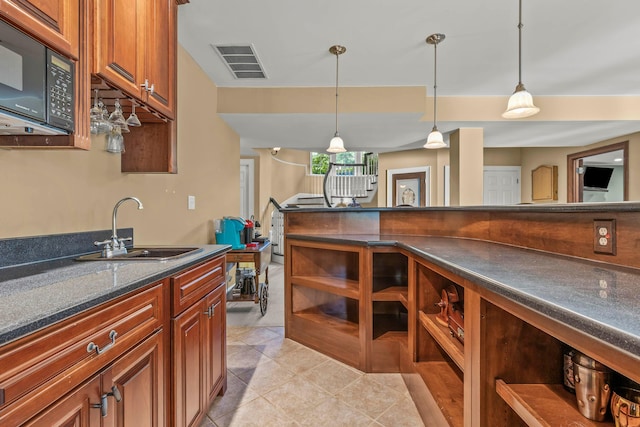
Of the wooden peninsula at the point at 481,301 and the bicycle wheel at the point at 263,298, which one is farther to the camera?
the bicycle wheel at the point at 263,298

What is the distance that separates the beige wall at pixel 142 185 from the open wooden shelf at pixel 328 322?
132 centimetres

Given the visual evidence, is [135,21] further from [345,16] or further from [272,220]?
[272,220]

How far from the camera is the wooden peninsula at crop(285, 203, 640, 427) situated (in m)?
0.72

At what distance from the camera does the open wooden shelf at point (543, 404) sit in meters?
0.82

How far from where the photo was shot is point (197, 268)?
1480mm

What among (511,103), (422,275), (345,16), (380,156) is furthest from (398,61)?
(380,156)

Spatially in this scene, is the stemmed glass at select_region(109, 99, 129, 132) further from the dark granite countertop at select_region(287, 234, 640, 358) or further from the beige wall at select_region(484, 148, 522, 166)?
the beige wall at select_region(484, 148, 522, 166)

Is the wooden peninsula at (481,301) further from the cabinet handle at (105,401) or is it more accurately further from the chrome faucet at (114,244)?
the chrome faucet at (114,244)

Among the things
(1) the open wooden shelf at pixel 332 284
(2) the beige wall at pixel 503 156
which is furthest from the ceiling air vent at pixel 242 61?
(2) the beige wall at pixel 503 156

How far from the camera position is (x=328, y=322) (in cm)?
246

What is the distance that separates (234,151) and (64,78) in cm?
339

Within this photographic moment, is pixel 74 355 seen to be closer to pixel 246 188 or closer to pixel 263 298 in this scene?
pixel 263 298

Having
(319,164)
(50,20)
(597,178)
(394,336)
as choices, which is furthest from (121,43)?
(597,178)

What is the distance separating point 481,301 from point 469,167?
379 cm
